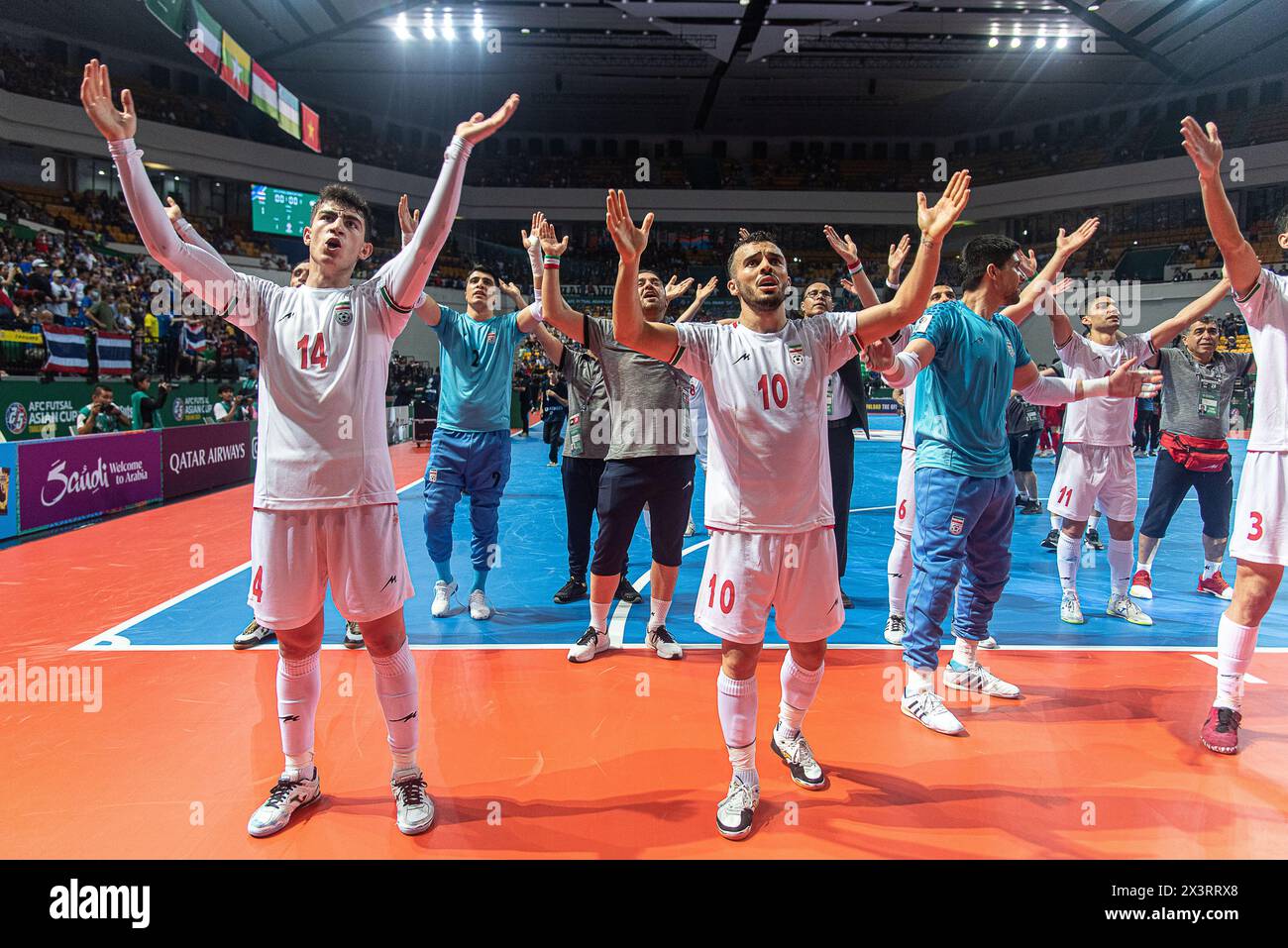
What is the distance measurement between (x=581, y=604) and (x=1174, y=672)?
417cm

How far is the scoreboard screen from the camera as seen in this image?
26969 mm

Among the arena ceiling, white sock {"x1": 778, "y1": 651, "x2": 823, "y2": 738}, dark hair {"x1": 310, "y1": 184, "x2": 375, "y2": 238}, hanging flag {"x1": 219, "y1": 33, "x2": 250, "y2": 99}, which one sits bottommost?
white sock {"x1": 778, "y1": 651, "x2": 823, "y2": 738}

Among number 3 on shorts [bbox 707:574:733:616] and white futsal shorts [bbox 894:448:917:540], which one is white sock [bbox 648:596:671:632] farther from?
number 3 on shorts [bbox 707:574:733:616]

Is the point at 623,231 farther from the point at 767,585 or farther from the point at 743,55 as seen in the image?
the point at 743,55

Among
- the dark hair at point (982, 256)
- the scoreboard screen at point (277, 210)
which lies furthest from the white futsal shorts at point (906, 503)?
the scoreboard screen at point (277, 210)

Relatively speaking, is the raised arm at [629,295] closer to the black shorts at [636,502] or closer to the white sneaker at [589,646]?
the black shorts at [636,502]

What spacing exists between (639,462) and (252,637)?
2930mm


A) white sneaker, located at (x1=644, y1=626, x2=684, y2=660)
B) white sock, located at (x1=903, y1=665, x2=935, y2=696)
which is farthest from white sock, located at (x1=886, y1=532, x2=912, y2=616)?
white sneaker, located at (x1=644, y1=626, x2=684, y2=660)

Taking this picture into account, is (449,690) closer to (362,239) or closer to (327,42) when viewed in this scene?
(362,239)

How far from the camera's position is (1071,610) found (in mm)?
5543

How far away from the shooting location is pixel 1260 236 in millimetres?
28844

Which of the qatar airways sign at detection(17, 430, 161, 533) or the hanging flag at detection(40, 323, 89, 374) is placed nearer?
the qatar airways sign at detection(17, 430, 161, 533)

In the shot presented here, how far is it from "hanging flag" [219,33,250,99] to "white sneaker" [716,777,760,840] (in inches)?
1023

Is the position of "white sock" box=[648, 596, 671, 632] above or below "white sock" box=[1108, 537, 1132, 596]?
below
